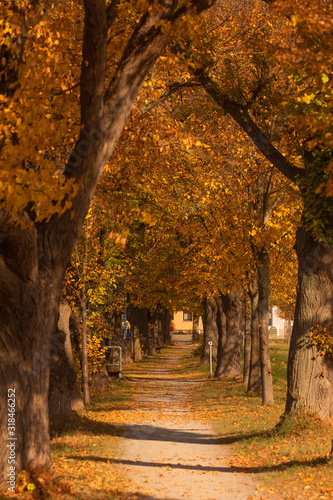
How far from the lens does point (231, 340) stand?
99.9ft

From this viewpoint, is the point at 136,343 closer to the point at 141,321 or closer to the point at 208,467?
the point at 141,321

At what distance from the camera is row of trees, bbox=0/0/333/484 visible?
8.05 metres

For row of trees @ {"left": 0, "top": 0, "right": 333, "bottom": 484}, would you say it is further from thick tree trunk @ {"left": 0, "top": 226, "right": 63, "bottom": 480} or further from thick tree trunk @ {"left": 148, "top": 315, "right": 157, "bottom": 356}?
thick tree trunk @ {"left": 148, "top": 315, "right": 157, "bottom": 356}

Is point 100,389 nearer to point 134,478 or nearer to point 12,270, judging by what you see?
point 134,478

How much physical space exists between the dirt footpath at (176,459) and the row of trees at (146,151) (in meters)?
1.77

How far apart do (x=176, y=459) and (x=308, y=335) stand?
3.45m

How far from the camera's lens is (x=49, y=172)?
748 centimetres

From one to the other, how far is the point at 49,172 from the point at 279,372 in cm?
2978

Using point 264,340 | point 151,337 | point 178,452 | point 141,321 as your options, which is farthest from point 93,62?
point 151,337

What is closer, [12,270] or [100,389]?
[12,270]

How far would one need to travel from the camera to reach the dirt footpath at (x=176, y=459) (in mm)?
8805

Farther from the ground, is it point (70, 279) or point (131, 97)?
point (131, 97)

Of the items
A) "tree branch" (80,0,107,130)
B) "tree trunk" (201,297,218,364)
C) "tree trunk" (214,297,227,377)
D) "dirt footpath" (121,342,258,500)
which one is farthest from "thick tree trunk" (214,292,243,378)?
"tree branch" (80,0,107,130)

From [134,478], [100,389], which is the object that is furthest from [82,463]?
[100,389]
